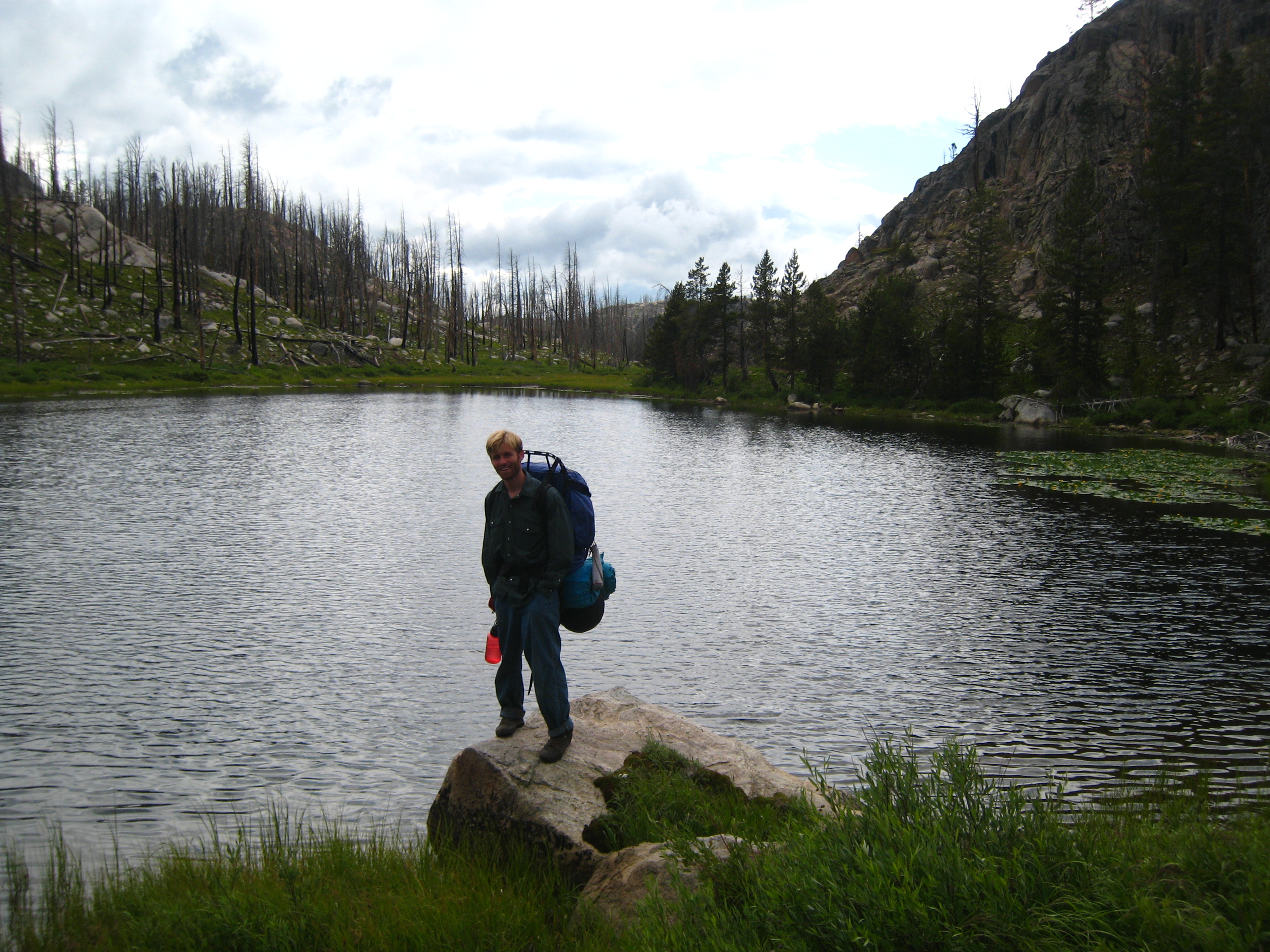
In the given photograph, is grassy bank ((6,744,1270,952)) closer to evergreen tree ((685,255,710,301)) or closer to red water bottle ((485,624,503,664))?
red water bottle ((485,624,503,664))

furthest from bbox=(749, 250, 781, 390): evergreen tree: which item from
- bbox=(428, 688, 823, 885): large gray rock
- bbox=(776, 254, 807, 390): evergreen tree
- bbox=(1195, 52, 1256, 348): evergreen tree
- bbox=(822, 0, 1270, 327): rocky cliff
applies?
bbox=(428, 688, 823, 885): large gray rock

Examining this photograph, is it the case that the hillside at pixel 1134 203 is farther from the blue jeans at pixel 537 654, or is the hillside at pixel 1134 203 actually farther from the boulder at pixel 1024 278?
the blue jeans at pixel 537 654

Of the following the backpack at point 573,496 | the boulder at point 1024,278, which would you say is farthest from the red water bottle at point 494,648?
the boulder at point 1024,278

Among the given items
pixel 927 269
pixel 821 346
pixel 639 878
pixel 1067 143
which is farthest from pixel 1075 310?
pixel 639 878

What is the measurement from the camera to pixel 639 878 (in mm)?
5188

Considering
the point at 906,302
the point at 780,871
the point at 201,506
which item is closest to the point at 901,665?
the point at 780,871

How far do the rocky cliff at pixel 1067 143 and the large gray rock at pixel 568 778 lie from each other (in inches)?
3176

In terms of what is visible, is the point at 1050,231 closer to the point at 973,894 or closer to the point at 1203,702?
the point at 1203,702

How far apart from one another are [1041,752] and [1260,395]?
44.1 m

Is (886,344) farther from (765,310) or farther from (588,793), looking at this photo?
(588,793)

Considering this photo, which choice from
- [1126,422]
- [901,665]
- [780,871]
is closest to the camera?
[780,871]

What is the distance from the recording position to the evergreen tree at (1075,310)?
56500mm

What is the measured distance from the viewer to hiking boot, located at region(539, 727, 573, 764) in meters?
6.84

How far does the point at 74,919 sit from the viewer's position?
5.32 m
